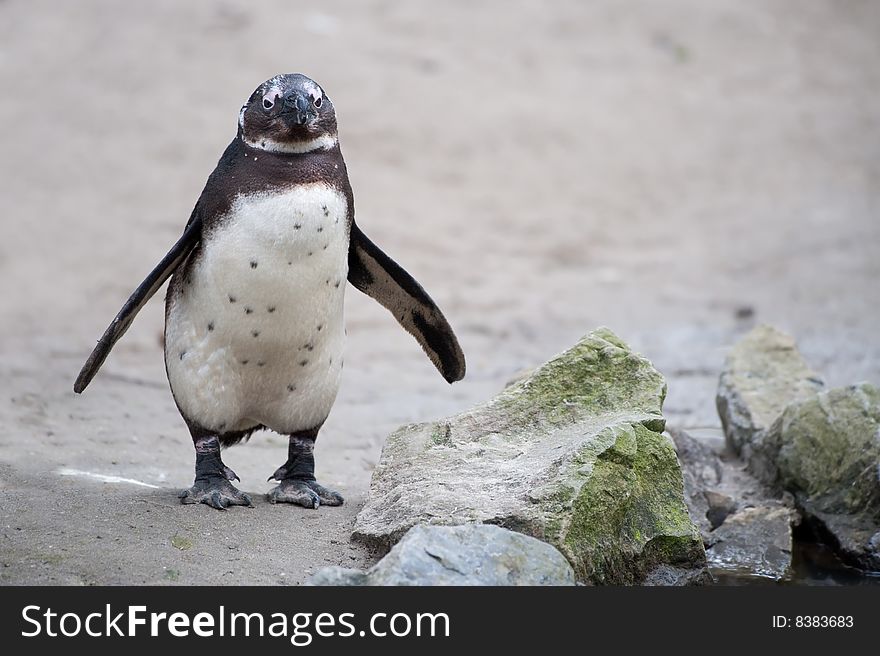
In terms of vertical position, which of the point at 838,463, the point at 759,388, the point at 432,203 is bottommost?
the point at 838,463

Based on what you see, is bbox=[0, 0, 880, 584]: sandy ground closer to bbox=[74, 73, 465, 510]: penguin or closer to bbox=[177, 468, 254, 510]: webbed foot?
bbox=[177, 468, 254, 510]: webbed foot

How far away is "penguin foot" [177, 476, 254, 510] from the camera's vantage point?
3.88 m

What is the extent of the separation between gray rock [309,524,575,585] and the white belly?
96 centimetres

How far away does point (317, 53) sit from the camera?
36.2ft

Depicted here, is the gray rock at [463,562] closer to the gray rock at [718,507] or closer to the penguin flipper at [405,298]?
the penguin flipper at [405,298]

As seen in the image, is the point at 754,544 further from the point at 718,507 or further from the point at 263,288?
the point at 263,288

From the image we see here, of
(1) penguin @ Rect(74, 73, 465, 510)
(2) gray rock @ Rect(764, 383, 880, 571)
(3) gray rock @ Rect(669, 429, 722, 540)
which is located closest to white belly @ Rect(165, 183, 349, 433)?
(1) penguin @ Rect(74, 73, 465, 510)

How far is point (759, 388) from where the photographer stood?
514 cm

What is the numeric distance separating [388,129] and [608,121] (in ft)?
6.97

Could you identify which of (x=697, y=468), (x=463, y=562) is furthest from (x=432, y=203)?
(x=463, y=562)

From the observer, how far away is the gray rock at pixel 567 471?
337 cm

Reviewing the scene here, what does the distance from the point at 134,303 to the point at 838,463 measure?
250cm

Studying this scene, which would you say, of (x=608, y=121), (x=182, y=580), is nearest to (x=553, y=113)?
(x=608, y=121)

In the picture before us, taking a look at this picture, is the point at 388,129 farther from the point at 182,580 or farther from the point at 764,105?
the point at 182,580
